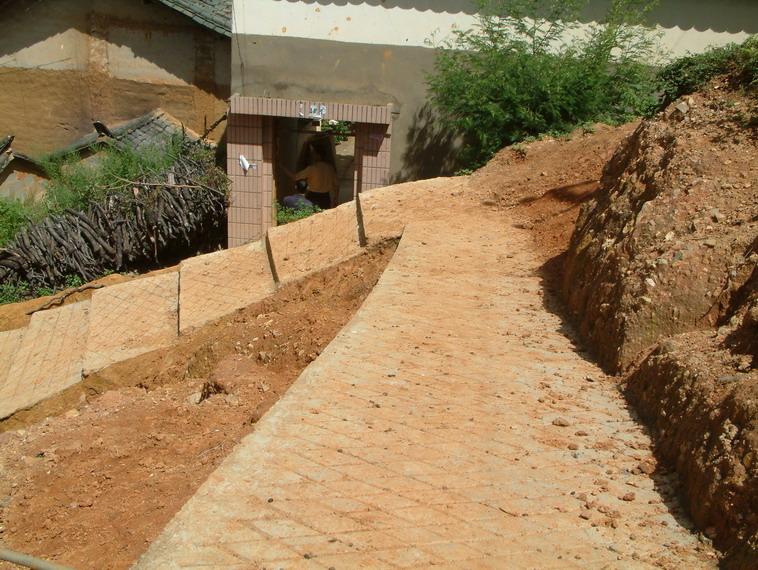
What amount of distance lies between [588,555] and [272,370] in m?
3.41

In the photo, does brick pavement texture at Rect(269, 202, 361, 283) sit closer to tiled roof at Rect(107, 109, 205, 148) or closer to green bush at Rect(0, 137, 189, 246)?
green bush at Rect(0, 137, 189, 246)

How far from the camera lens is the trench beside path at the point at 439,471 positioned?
119 inches

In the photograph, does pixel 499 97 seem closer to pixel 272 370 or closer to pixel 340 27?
pixel 340 27

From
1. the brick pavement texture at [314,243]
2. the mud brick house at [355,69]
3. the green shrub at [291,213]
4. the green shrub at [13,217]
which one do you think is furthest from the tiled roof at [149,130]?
the brick pavement texture at [314,243]

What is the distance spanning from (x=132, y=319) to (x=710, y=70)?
599 centimetres

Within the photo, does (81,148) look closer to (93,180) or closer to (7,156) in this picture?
(7,156)

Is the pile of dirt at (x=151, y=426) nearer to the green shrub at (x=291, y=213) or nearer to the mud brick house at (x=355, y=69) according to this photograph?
the mud brick house at (x=355, y=69)

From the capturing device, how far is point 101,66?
13.9m

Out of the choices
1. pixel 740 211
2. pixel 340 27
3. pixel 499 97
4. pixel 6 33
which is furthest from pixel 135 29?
pixel 740 211

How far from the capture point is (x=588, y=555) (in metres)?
3.02

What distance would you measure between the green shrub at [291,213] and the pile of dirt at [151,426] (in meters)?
4.73

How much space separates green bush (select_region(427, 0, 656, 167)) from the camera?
10.1 m

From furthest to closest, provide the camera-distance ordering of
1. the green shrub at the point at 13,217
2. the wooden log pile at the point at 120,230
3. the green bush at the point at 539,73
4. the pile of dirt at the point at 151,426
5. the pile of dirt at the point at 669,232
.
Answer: the green shrub at the point at 13,217
the wooden log pile at the point at 120,230
the green bush at the point at 539,73
the pile of dirt at the point at 669,232
the pile of dirt at the point at 151,426

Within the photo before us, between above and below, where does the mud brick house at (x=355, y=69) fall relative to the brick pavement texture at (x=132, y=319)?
above
